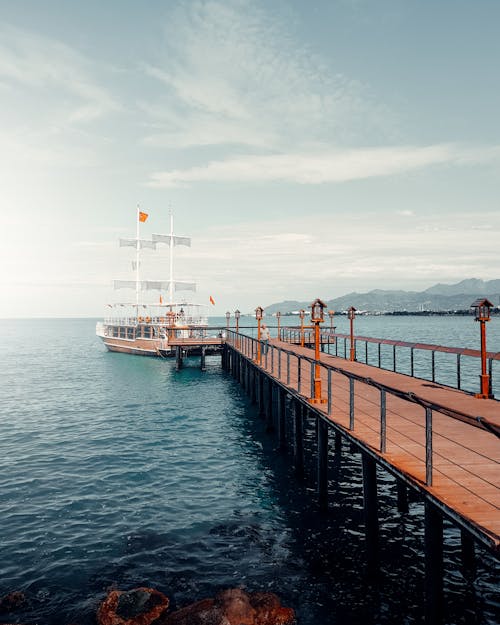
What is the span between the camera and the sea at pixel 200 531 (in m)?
10.2

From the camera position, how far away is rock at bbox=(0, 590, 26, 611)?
1016cm

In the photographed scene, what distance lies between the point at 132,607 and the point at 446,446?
6901mm

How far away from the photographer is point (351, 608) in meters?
9.77

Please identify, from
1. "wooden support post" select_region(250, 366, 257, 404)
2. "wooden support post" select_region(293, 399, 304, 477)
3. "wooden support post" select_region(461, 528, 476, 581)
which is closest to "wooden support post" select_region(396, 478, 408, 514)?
"wooden support post" select_region(461, 528, 476, 581)

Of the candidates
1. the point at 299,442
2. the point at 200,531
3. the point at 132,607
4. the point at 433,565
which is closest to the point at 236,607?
the point at 132,607

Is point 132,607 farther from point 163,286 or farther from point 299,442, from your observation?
point 163,286

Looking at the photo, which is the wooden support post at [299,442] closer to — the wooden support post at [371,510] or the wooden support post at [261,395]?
the wooden support post at [371,510]

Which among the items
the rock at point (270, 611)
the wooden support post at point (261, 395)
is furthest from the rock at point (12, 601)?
the wooden support post at point (261, 395)

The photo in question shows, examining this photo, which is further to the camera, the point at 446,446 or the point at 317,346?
the point at 317,346

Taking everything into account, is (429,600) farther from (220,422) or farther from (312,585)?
(220,422)

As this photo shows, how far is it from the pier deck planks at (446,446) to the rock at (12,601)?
779cm

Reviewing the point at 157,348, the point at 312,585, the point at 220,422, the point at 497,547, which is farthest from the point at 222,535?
the point at 157,348

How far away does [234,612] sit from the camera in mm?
9016

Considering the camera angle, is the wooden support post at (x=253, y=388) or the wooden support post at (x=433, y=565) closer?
the wooden support post at (x=433, y=565)
